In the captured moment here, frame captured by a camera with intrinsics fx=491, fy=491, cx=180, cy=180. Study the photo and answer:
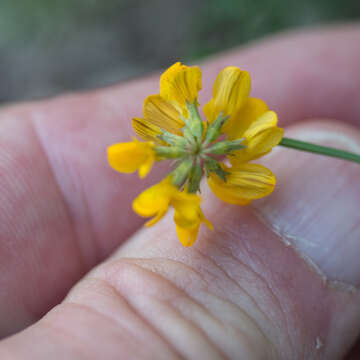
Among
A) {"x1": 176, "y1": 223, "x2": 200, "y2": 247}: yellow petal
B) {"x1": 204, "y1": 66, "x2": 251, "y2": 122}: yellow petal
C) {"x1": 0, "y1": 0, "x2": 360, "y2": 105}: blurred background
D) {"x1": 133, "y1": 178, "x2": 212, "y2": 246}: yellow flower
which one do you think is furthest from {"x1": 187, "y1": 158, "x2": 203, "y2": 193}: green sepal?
{"x1": 0, "y1": 0, "x2": 360, "y2": 105}: blurred background

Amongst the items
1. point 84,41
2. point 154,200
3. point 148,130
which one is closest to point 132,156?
point 154,200

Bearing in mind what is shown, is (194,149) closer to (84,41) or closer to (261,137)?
(261,137)

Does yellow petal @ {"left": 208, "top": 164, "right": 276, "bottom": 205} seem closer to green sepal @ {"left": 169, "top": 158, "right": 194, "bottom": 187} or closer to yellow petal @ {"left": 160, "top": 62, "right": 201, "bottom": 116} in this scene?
green sepal @ {"left": 169, "top": 158, "right": 194, "bottom": 187}

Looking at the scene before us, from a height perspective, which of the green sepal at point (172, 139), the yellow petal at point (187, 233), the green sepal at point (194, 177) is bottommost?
the yellow petal at point (187, 233)

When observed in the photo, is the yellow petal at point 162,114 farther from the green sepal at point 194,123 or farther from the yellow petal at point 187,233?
the yellow petal at point 187,233

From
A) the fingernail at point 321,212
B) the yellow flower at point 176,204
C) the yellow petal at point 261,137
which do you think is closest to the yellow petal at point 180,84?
the yellow petal at point 261,137
